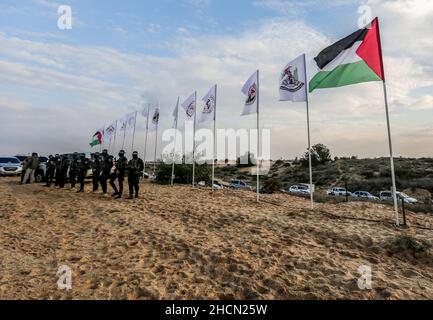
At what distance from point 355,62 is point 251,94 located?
536 cm

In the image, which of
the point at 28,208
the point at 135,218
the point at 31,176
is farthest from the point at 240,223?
the point at 31,176

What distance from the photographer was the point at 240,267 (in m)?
5.35

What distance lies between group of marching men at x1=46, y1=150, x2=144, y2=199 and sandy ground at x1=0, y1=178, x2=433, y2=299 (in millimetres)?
2549

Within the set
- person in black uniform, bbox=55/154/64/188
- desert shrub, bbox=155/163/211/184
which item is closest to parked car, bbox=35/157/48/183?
person in black uniform, bbox=55/154/64/188

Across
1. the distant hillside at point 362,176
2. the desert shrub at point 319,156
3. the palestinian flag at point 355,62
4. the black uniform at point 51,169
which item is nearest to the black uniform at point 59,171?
the black uniform at point 51,169

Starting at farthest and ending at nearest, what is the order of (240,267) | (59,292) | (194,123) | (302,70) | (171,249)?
(194,123) < (302,70) < (171,249) < (240,267) < (59,292)

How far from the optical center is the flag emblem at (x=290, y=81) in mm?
11407

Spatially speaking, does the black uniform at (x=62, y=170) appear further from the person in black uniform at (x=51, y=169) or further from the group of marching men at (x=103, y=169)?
the person in black uniform at (x=51, y=169)

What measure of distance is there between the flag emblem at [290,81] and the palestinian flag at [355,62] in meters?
1.36

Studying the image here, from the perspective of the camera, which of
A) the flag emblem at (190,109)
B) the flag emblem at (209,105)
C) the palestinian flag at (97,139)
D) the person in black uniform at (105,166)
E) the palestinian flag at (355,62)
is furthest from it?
the palestinian flag at (97,139)

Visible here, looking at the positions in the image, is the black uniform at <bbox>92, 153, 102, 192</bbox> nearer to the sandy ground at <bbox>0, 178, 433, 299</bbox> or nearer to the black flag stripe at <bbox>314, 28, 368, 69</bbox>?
the sandy ground at <bbox>0, 178, 433, 299</bbox>

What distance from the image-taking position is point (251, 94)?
1385 centimetres
